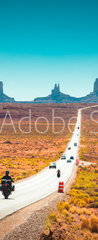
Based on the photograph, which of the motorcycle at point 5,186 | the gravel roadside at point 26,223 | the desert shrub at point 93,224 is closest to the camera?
the gravel roadside at point 26,223

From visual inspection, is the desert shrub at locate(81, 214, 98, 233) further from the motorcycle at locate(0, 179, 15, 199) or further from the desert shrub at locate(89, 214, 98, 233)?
the motorcycle at locate(0, 179, 15, 199)

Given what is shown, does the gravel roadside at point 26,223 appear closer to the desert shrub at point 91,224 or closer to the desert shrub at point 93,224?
the desert shrub at point 91,224

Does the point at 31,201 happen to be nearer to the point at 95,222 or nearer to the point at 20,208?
the point at 20,208

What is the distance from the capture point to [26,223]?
30.8 feet

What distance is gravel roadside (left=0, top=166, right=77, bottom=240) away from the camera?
8.16m

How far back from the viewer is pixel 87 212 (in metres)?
12.1

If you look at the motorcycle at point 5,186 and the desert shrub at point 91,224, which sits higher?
the motorcycle at point 5,186

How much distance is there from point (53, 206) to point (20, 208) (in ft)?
7.48

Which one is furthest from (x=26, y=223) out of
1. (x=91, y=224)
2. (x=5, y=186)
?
(x=5, y=186)

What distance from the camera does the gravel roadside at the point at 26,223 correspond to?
816 centimetres

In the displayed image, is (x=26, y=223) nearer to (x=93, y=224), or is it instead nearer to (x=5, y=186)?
(x=93, y=224)

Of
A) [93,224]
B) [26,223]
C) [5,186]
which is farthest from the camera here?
[5,186]

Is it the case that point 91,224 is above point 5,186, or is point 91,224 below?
below

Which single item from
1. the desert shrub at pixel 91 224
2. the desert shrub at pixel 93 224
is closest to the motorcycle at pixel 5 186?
the desert shrub at pixel 91 224
